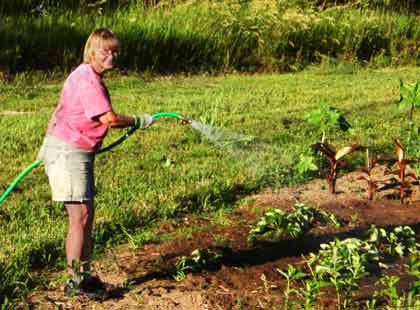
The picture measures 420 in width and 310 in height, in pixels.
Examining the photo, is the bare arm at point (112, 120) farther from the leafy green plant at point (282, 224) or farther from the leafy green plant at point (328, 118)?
the leafy green plant at point (328, 118)

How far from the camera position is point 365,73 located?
12.3 metres

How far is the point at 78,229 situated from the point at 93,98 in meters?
0.65

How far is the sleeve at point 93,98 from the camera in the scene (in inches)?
153

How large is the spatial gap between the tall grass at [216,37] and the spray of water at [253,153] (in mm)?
4009

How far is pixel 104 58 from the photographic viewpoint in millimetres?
3969

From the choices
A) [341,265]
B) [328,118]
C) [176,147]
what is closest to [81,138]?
[341,265]

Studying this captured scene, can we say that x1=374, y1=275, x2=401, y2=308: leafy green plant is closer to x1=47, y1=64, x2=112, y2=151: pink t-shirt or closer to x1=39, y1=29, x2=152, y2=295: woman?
x1=39, y1=29, x2=152, y2=295: woman

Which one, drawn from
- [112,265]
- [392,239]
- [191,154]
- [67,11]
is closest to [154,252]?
[112,265]

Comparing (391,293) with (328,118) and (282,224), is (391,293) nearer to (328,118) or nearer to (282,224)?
(282,224)

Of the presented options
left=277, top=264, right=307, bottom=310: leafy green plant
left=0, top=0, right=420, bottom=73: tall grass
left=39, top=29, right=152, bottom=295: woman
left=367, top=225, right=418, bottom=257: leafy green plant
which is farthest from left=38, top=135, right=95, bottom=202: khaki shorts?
left=0, top=0, right=420, bottom=73: tall grass

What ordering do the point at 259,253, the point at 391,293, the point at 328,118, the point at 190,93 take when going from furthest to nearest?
the point at 190,93 < the point at 328,118 < the point at 259,253 < the point at 391,293

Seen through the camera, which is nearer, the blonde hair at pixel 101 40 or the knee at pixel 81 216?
the blonde hair at pixel 101 40

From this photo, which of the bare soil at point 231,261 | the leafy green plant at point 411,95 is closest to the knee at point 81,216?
the bare soil at point 231,261

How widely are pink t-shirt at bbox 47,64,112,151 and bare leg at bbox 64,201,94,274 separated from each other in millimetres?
283
